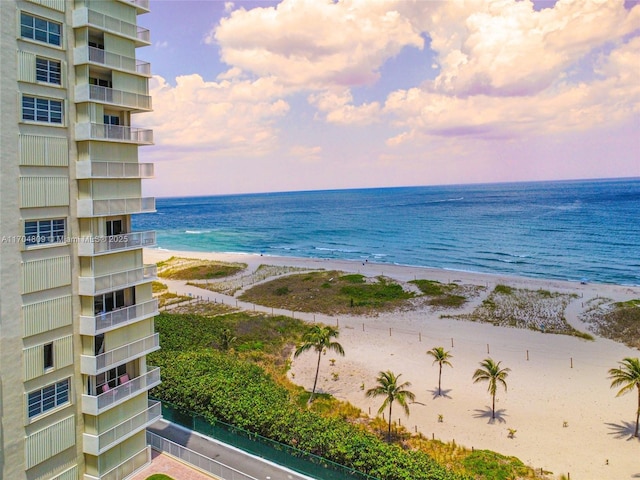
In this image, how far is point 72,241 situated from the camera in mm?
20094

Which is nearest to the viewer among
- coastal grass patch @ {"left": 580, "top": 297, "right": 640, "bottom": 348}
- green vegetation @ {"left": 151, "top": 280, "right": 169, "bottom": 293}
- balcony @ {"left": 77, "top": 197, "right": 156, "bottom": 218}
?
balcony @ {"left": 77, "top": 197, "right": 156, "bottom": 218}

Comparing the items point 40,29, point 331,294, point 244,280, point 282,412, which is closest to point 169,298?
point 244,280

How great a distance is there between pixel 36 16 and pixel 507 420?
34.6m

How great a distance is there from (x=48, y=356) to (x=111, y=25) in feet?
47.6

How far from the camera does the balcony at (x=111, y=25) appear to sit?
19420 millimetres

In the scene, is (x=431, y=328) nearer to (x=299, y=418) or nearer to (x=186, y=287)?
(x=299, y=418)

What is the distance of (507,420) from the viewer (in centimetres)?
3206

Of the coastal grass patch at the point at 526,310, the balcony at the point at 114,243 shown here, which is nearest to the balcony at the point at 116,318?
the balcony at the point at 114,243

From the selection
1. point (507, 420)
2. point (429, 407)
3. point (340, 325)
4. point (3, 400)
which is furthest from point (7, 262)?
point (340, 325)

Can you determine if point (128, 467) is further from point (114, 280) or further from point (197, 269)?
point (197, 269)

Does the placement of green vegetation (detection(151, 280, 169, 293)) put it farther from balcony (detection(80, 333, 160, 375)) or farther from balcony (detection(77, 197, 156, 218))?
balcony (detection(77, 197, 156, 218))

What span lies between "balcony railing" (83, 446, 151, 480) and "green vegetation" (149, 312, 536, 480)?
3.94 metres

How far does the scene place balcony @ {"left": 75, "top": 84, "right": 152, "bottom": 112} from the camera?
64.8ft

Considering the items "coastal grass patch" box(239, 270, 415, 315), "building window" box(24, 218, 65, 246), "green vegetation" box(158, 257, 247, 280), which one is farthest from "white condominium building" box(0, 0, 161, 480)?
"green vegetation" box(158, 257, 247, 280)
